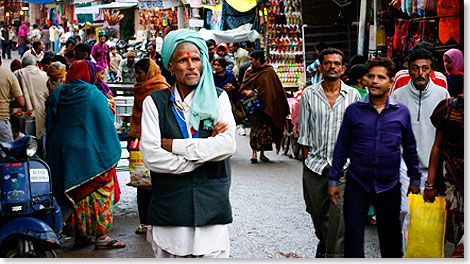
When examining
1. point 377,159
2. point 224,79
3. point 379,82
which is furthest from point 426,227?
point 224,79

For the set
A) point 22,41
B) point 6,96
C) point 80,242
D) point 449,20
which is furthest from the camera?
point 22,41

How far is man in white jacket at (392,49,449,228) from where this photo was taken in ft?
15.5

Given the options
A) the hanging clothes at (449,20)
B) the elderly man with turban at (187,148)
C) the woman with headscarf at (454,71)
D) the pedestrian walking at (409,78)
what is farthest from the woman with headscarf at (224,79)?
the elderly man with turban at (187,148)

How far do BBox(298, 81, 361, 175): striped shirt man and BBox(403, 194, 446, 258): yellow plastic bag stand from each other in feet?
2.10

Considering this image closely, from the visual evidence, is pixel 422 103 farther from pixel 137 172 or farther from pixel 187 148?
pixel 137 172

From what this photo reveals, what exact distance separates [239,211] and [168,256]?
351 cm

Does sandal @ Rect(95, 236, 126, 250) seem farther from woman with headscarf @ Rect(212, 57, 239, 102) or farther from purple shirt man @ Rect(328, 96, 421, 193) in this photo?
woman with headscarf @ Rect(212, 57, 239, 102)

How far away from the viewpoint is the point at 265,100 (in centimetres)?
982

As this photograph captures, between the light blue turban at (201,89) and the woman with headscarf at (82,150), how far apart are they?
1.89 m

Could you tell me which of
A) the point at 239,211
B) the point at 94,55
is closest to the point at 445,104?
the point at 239,211

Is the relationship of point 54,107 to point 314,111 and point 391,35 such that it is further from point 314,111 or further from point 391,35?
point 391,35

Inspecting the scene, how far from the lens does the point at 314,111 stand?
4680 mm

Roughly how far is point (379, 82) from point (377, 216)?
80cm

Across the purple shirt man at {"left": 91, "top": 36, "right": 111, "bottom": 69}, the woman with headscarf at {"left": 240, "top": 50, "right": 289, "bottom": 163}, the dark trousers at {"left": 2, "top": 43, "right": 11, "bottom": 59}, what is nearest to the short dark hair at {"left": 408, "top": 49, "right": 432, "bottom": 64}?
the woman with headscarf at {"left": 240, "top": 50, "right": 289, "bottom": 163}
